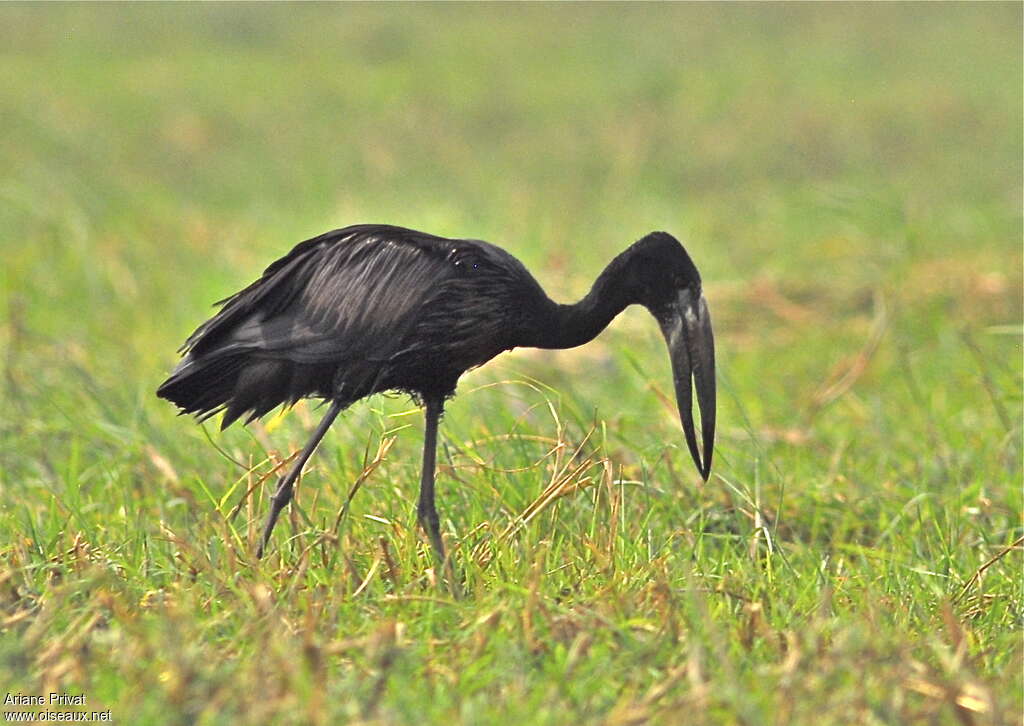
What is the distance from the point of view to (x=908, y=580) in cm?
425

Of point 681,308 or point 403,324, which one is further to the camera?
point 681,308

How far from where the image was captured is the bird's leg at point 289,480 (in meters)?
3.89

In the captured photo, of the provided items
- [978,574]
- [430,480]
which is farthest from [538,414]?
[978,574]

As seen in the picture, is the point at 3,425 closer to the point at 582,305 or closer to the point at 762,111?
the point at 582,305

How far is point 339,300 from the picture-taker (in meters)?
3.95

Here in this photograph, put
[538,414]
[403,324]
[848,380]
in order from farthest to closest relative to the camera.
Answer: [848,380]
[538,414]
[403,324]

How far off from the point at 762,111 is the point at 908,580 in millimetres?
12764

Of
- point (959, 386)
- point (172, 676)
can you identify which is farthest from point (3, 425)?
point (959, 386)

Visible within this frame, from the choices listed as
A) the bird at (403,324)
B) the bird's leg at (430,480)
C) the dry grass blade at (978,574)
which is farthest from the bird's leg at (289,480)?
the dry grass blade at (978,574)

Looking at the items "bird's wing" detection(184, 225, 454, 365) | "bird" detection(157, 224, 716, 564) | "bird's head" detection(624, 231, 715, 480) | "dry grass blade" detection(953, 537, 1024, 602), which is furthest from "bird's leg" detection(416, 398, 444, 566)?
"dry grass blade" detection(953, 537, 1024, 602)

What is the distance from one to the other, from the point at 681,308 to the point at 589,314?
0.83 feet

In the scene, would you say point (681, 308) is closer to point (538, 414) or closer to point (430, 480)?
point (430, 480)

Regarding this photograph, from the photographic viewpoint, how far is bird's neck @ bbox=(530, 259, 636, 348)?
3996mm

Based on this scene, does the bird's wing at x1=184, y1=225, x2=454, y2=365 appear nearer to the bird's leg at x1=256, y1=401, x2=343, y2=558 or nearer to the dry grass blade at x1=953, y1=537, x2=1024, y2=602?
the bird's leg at x1=256, y1=401, x2=343, y2=558
